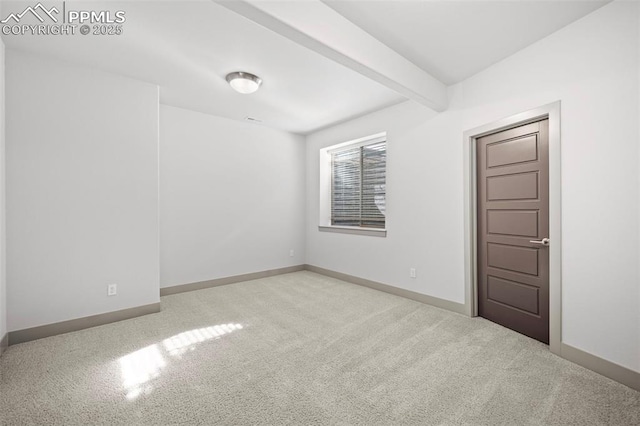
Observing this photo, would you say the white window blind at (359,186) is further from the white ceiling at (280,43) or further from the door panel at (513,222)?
the door panel at (513,222)

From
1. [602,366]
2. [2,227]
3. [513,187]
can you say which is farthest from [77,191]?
[602,366]

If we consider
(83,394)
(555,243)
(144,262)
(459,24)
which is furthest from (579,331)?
(144,262)

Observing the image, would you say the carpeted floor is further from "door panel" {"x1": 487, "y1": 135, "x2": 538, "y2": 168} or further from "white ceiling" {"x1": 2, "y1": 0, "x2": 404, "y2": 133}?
"white ceiling" {"x1": 2, "y1": 0, "x2": 404, "y2": 133}

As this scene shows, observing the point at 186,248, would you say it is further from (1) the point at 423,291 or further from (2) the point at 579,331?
(2) the point at 579,331

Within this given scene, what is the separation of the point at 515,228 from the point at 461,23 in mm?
1923

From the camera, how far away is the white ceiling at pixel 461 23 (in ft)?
6.74

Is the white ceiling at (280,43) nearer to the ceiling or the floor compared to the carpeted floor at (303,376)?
nearer to the ceiling

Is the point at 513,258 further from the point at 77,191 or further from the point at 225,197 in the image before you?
the point at 77,191

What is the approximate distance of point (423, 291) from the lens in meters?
3.63

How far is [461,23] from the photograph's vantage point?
2.26m

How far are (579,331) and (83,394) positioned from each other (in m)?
3.58

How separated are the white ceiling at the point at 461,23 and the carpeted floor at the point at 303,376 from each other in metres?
2.68

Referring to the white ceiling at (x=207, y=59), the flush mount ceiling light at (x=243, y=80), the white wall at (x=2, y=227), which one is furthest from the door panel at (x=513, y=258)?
the white wall at (x=2, y=227)

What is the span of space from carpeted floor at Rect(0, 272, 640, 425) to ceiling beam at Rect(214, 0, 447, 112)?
241cm
